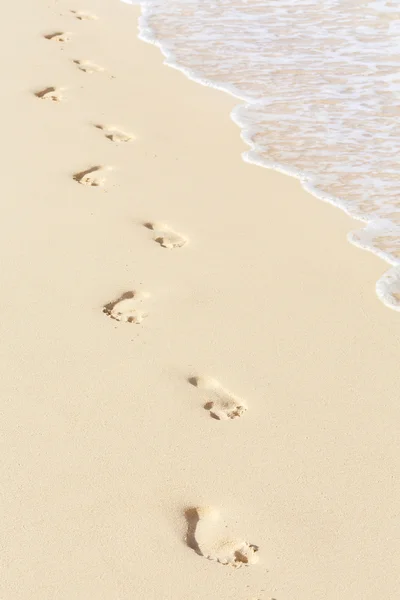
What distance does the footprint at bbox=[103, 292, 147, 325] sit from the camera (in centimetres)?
251

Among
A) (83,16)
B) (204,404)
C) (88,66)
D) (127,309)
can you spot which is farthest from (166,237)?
(83,16)

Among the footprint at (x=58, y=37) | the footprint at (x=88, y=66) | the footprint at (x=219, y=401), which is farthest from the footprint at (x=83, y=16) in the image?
the footprint at (x=219, y=401)

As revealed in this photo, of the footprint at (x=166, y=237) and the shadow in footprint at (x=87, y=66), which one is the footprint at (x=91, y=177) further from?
the shadow in footprint at (x=87, y=66)

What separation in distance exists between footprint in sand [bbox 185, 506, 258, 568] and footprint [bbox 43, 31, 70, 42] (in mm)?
3891

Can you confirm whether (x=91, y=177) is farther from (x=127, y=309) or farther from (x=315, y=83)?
(x=315, y=83)

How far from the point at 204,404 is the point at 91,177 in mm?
1437

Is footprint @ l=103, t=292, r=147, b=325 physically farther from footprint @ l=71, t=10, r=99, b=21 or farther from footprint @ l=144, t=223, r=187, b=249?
footprint @ l=71, t=10, r=99, b=21

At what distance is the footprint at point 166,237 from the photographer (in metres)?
2.94

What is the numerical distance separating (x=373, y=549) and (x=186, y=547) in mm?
400

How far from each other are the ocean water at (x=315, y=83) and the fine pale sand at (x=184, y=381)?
0.57 ft

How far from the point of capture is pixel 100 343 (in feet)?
7.80

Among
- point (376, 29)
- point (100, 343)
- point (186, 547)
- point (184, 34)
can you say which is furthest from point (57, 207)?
point (376, 29)

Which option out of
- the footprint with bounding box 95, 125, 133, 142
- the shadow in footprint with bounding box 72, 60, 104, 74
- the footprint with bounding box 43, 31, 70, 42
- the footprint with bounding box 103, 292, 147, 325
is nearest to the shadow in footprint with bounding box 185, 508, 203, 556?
the footprint with bounding box 103, 292, 147, 325

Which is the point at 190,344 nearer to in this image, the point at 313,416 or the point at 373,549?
the point at 313,416
